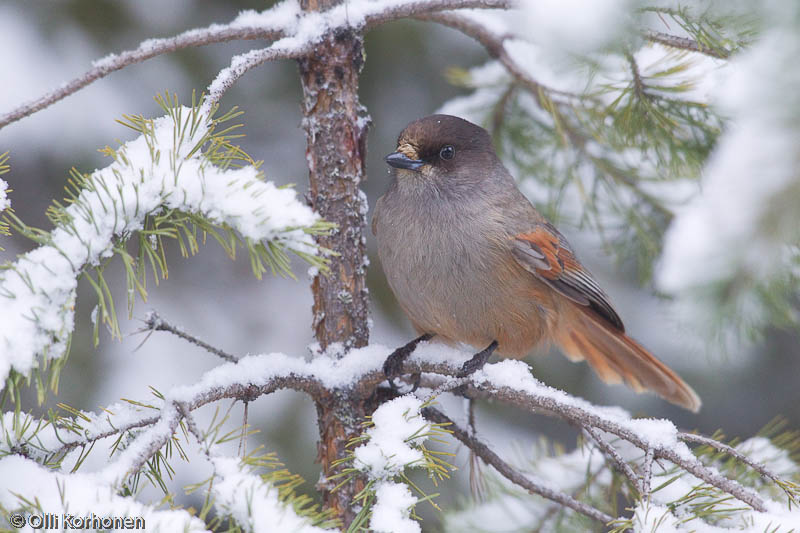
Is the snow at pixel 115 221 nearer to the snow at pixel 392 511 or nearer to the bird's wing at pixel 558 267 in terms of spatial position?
the snow at pixel 392 511

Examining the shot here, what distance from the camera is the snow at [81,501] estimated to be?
122cm

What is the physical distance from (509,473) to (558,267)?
897mm

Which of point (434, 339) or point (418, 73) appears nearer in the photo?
point (434, 339)

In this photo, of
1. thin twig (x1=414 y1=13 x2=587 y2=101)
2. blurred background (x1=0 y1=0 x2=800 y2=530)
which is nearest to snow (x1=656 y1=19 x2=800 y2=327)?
thin twig (x1=414 y1=13 x2=587 y2=101)

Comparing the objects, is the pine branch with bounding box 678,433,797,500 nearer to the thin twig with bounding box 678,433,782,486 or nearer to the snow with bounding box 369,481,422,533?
the thin twig with bounding box 678,433,782,486

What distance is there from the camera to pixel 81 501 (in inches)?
49.1

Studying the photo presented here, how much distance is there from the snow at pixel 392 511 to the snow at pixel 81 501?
39 cm

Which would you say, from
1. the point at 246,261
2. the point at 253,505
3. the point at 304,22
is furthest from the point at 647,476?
the point at 246,261

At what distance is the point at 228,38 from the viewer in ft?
6.97

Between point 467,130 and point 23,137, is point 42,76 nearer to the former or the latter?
point 23,137

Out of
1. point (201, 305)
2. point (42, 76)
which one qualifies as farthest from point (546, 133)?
point (42, 76)

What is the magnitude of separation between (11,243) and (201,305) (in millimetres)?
1014

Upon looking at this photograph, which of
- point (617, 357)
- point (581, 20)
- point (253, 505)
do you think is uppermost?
point (617, 357)

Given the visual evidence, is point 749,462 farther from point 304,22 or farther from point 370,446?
point 304,22
